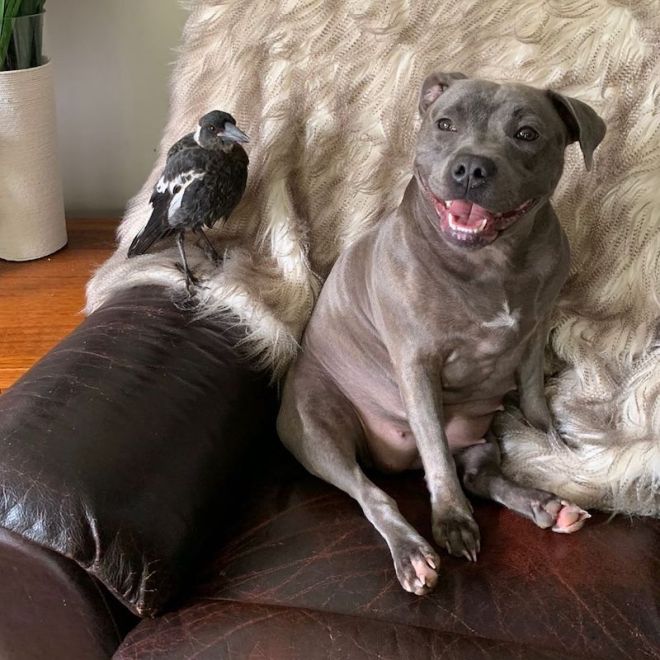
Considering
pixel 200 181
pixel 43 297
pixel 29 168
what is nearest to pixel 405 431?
pixel 200 181

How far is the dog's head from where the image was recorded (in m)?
1.04

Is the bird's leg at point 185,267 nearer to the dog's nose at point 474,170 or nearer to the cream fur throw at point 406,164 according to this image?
the cream fur throw at point 406,164

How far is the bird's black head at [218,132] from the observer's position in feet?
4.30

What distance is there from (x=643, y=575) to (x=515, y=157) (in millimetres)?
521

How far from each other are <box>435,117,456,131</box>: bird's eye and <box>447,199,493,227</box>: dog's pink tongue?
0.37 feet

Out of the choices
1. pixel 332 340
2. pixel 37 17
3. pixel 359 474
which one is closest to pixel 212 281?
pixel 332 340

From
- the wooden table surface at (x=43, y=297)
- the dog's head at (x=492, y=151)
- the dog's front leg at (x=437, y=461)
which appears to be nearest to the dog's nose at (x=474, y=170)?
the dog's head at (x=492, y=151)

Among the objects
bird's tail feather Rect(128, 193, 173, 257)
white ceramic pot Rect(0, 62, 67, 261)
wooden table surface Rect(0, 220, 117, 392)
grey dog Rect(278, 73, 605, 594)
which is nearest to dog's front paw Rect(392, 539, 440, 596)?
grey dog Rect(278, 73, 605, 594)

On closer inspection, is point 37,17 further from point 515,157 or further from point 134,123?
point 515,157

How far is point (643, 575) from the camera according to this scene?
102cm

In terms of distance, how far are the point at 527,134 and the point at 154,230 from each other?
0.59m

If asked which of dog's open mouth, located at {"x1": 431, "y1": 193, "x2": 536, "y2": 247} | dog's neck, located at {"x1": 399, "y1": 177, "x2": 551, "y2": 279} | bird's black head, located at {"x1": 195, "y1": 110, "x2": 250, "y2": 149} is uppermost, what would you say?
dog's open mouth, located at {"x1": 431, "y1": 193, "x2": 536, "y2": 247}

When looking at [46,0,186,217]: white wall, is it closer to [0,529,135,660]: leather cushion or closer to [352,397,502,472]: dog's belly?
[352,397,502,472]: dog's belly

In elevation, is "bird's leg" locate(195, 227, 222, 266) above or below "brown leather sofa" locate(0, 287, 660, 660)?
above
